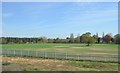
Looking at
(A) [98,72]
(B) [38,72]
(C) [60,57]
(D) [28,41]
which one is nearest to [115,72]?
(A) [98,72]

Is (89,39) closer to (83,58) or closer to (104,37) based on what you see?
(104,37)

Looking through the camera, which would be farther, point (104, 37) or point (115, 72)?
point (104, 37)

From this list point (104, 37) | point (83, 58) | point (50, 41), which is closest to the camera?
point (83, 58)

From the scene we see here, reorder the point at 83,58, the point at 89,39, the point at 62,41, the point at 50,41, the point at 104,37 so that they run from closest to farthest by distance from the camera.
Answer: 1. the point at 83,58
2. the point at 89,39
3. the point at 104,37
4. the point at 62,41
5. the point at 50,41

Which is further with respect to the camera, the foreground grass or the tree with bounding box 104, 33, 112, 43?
the tree with bounding box 104, 33, 112, 43

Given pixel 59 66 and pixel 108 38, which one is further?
pixel 108 38

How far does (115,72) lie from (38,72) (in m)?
4.49

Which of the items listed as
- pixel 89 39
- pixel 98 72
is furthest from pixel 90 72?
pixel 89 39

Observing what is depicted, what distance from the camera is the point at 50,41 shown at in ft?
426

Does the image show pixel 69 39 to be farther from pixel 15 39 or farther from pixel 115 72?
pixel 115 72

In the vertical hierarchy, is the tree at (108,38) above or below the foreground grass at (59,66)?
above

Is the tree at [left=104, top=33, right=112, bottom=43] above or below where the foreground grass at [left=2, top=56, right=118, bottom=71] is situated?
above

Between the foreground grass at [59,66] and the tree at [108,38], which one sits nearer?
the foreground grass at [59,66]

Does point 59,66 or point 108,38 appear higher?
point 108,38
